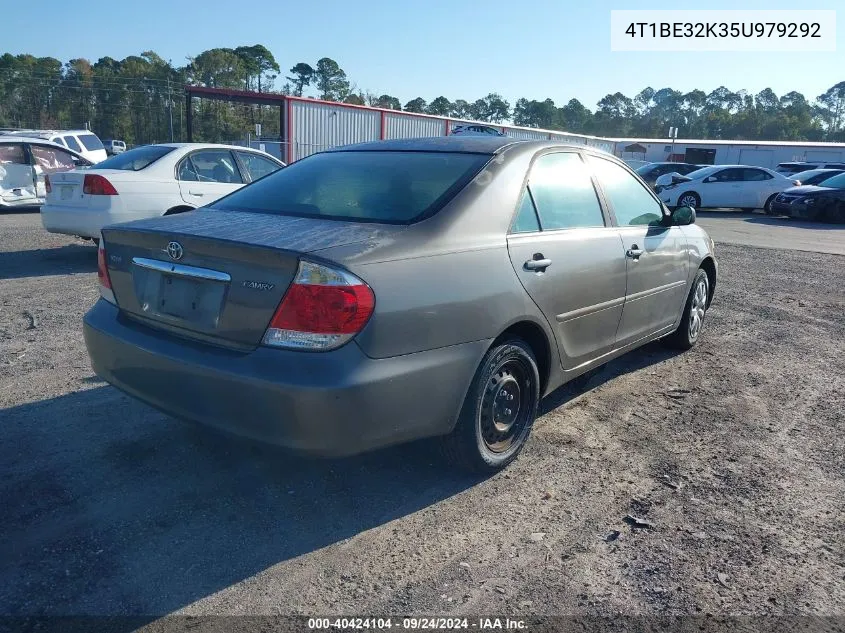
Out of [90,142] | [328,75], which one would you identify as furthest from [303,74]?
[90,142]

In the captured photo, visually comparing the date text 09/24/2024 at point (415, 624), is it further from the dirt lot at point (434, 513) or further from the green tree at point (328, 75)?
the green tree at point (328, 75)

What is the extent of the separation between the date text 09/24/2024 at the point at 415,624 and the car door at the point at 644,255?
2.35 metres

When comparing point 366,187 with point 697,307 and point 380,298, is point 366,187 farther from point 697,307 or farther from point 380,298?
point 697,307

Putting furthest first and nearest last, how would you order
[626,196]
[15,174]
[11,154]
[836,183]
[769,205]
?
[769,205] < [836,183] < [15,174] < [11,154] < [626,196]

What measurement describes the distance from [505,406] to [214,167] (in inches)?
247

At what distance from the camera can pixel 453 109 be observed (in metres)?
110

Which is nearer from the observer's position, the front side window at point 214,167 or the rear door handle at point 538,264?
the rear door handle at point 538,264

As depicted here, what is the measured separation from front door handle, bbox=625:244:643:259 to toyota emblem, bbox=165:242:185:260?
269 cm

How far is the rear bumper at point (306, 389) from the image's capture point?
2.55 meters

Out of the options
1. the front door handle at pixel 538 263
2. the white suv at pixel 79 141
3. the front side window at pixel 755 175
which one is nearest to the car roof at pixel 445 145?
the front door handle at pixel 538 263

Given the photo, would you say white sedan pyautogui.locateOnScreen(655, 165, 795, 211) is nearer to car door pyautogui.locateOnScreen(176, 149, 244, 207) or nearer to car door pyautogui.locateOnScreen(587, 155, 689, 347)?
car door pyautogui.locateOnScreen(176, 149, 244, 207)

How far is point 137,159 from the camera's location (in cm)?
809

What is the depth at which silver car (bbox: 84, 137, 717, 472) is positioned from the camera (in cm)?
259

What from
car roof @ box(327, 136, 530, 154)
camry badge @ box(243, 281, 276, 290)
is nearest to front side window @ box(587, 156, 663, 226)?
car roof @ box(327, 136, 530, 154)
